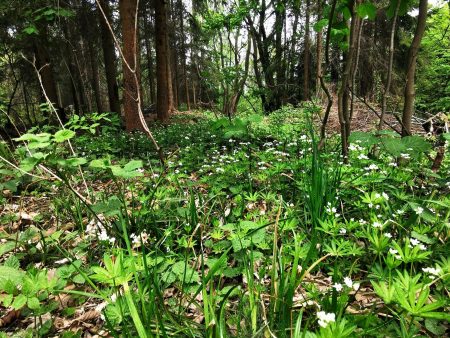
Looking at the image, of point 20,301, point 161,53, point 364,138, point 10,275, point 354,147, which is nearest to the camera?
point 20,301

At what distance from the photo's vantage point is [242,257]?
6.07 feet

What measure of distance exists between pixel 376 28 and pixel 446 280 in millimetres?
14028

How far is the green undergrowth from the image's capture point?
4.55 ft

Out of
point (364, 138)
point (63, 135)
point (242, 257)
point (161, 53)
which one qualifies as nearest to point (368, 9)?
point (364, 138)

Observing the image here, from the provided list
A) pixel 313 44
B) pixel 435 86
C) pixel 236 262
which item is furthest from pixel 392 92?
pixel 236 262

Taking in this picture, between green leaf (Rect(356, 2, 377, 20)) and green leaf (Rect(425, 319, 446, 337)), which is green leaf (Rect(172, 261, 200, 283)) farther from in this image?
green leaf (Rect(356, 2, 377, 20))

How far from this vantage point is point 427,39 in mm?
10656

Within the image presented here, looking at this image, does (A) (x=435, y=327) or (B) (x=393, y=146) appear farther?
(B) (x=393, y=146)

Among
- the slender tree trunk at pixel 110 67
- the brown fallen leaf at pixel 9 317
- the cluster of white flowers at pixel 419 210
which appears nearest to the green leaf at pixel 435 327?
the cluster of white flowers at pixel 419 210

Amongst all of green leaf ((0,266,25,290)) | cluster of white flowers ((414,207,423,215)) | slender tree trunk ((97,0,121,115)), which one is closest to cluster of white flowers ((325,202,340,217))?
cluster of white flowers ((414,207,423,215))

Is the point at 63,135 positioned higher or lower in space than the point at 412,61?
lower

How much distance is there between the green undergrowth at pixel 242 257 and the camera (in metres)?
1.39

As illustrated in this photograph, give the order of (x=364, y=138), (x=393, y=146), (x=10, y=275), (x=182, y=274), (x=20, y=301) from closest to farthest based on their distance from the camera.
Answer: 1. (x=20, y=301)
2. (x=10, y=275)
3. (x=182, y=274)
4. (x=393, y=146)
5. (x=364, y=138)

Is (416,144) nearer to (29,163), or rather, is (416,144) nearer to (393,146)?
(393,146)
